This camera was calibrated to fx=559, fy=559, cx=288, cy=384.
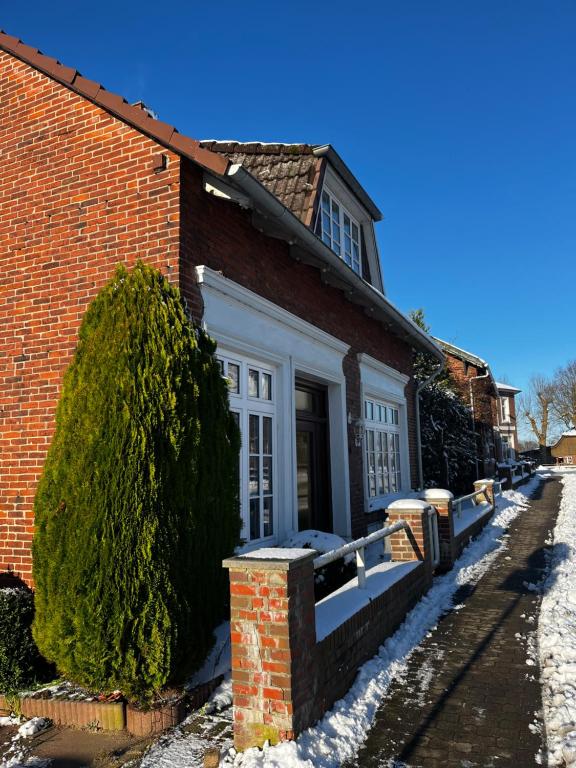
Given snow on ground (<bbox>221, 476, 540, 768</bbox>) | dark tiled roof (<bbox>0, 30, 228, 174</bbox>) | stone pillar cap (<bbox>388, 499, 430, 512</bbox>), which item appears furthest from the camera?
stone pillar cap (<bbox>388, 499, 430, 512</bbox>)

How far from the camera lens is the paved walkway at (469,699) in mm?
3172

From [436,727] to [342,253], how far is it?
7.87 meters

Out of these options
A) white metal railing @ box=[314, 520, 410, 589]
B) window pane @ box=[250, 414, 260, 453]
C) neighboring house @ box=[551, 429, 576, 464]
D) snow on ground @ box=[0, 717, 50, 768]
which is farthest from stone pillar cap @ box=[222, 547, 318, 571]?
neighboring house @ box=[551, 429, 576, 464]

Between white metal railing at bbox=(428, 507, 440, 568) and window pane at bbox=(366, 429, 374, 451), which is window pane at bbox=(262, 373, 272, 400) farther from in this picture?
window pane at bbox=(366, 429, 374, 451)

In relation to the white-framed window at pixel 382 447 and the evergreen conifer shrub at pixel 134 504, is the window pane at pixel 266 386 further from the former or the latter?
the white-framed window at pixel 382 447

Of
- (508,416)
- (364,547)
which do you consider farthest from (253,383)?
(508,416)

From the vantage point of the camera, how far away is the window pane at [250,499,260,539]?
20.1ft

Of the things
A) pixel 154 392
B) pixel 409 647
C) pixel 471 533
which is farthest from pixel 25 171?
pixel 471 533

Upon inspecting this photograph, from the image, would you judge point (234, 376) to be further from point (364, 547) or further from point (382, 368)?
point (382, 368)

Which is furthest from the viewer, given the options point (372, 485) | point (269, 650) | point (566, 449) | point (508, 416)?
point (566, 449)

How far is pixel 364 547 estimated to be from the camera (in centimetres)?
525

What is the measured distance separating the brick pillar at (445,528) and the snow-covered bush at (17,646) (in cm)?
518

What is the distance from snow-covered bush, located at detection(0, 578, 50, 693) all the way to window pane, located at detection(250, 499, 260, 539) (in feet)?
7.63

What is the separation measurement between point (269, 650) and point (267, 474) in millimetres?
3428
